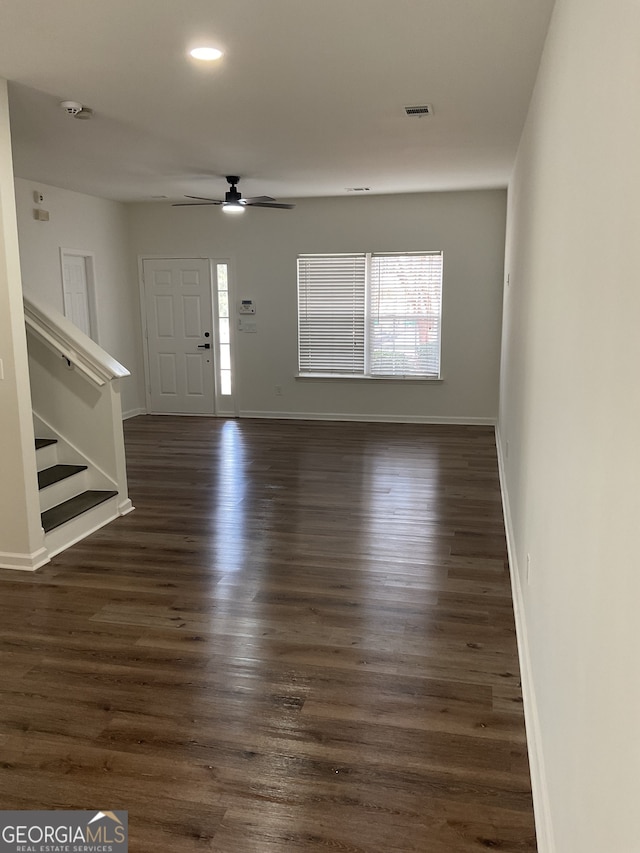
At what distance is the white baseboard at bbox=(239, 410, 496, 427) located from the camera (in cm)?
830

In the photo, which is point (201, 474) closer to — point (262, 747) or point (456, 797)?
point (262, 747)

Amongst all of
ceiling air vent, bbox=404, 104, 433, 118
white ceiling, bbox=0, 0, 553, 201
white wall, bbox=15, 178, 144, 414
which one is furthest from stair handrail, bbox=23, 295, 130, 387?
Answer: ceiling air vent, bbox=404, 104, 433, 118

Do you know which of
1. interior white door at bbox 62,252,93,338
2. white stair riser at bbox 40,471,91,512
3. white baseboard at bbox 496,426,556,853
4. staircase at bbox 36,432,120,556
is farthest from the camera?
interior white door at bbox 62,252,93,338

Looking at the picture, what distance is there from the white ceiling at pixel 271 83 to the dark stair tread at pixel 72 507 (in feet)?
8.47

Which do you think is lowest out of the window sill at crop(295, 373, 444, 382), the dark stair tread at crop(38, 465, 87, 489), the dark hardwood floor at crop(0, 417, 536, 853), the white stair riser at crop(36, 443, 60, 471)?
the dark hardwood floor at crop(0, 417, 536, 853)

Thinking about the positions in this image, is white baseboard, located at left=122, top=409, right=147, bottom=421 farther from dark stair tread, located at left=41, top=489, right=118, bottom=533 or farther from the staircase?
dark stair tread, located at left=41, top=489, right=118, bottom=533

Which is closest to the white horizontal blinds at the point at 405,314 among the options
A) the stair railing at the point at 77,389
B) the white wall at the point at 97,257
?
the white wall at the point at 97,257

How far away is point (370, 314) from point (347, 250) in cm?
84

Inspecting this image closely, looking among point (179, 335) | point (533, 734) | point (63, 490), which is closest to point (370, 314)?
point (179, 335)

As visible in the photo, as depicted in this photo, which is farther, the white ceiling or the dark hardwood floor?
the white ceiling

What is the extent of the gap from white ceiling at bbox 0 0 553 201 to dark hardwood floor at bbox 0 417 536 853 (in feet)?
8.96

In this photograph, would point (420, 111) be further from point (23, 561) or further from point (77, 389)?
point (23, 561)

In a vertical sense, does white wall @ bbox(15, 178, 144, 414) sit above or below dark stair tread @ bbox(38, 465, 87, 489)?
above

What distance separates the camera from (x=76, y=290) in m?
7.85
